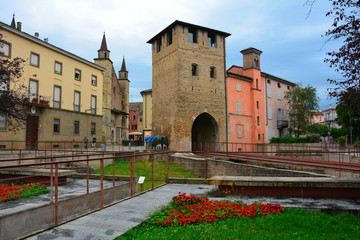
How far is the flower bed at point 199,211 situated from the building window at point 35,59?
985 inches

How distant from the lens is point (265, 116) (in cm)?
3631

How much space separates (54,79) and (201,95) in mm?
15510

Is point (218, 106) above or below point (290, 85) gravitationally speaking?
below

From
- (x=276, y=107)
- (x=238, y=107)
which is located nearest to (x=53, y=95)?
(x=238, y=107)

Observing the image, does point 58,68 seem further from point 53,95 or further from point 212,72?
point 212,72

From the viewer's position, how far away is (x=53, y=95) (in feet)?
91.9

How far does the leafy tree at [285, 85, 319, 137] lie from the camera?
1495 inches

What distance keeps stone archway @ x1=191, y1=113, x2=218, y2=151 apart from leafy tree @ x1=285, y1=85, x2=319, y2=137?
585 inches

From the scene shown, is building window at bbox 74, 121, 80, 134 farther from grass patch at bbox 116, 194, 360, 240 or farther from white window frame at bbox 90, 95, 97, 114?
grass patch at bbox 116, 194, 360, 240

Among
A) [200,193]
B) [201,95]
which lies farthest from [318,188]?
[201,95]

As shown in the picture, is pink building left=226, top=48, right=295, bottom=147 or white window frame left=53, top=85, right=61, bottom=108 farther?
pink building left=226, top=48, right=295, bottom=147

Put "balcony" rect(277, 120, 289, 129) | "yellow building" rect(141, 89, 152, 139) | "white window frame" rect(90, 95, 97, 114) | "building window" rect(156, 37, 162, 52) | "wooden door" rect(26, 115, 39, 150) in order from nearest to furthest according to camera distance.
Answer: "wooden door" rect(26, 115, 39, 150)
"building window" rect(156, 37, 162, 52)
"white window frame" rect(90, 95, 97, 114)
"balcony" rect(277, 120, 289, 129)
"yellow building" rect(141, 89, 152, 139)

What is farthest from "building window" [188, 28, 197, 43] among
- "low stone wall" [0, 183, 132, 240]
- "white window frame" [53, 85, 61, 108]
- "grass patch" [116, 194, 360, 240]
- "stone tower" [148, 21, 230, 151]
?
"grass patch" [116, 194, 360, 240]

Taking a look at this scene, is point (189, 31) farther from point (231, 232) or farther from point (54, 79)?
point (231, 232)
